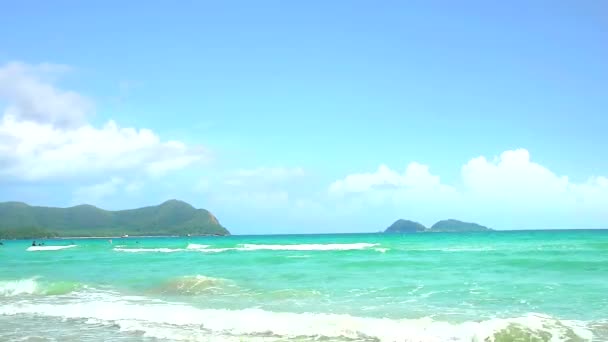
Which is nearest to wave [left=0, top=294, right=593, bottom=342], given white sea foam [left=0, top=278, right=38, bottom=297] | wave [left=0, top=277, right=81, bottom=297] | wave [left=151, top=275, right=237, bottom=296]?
wave [left=151, top=275, right=237, bottom=296]

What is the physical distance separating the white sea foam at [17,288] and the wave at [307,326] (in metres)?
5.63

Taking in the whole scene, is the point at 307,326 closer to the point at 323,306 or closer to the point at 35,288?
the point at 323,306

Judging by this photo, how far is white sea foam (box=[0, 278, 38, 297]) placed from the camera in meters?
19.7

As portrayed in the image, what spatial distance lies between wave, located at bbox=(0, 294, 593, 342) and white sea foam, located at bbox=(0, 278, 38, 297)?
563 cm

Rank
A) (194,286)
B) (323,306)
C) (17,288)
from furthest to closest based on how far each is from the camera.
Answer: (17,288) < (194,286) < (323,306)

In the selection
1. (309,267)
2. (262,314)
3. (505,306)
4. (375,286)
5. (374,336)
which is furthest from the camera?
(309,267)

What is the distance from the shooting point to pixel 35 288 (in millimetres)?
20547

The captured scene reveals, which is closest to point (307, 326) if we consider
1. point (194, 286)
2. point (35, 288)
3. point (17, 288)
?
point (194, 286)

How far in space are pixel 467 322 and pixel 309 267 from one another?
16.6 metres

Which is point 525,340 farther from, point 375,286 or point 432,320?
point 375,286

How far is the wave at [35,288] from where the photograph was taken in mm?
19672

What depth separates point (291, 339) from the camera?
11.0m

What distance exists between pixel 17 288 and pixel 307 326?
1441 centimetres

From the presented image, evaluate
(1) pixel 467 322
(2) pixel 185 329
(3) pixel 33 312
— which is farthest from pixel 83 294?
(1) pixel 467 322
